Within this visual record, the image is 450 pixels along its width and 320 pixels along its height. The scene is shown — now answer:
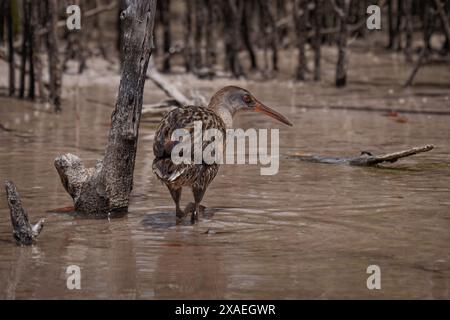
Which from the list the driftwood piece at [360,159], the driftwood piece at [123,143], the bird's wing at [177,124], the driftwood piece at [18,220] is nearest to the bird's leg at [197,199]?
the bird's wing at [177,124]

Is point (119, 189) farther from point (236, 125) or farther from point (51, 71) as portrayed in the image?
point (51, 71)

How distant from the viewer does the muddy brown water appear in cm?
545

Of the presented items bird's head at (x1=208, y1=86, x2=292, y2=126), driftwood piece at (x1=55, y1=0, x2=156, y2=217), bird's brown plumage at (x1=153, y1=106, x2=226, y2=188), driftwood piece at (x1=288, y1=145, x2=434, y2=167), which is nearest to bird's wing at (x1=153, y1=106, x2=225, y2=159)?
bird's brown plumage at (x1=153, y1=106, x2=226, y2=188)

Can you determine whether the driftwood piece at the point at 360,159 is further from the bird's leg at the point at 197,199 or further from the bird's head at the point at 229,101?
the bird's leg at the point at 197,199

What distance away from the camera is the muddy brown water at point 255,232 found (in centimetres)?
545

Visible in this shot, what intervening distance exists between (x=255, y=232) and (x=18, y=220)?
147 cm

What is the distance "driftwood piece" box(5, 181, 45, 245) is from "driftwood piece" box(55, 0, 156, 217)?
98cm

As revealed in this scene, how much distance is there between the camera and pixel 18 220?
20.5 ft

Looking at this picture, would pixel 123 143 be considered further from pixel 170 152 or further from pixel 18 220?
pixel 18 220

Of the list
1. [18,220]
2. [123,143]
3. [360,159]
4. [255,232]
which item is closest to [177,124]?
[123,143]

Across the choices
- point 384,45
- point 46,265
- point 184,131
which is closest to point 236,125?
point 184,131

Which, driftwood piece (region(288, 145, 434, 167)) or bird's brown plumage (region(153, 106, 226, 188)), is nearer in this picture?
bird's brown plumage (region(153, 106, 226, 188))

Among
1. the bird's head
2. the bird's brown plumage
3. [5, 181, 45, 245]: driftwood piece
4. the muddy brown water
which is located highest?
the bird's head

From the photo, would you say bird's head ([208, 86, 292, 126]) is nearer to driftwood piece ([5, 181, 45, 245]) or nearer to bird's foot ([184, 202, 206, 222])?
bird's foot ([184, 202, 206, 222])
